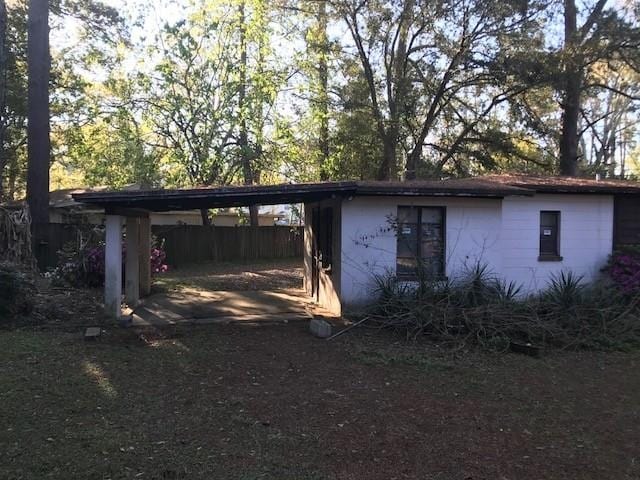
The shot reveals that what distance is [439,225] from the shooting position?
11.2 m

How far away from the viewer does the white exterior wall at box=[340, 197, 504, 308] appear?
10.7 m

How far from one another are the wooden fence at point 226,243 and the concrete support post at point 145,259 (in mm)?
6312

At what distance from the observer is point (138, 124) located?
71.9 feet

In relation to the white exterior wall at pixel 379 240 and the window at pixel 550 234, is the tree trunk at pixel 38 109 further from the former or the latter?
the window at pixel 550 234

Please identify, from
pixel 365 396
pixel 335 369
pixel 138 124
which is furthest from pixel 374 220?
pixel 138 124

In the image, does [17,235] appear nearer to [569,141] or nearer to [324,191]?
[324,191]

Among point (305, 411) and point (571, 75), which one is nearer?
point (305, 411)

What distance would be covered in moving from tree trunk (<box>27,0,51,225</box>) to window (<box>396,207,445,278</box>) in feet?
38.2

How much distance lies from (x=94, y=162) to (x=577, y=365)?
840 inches

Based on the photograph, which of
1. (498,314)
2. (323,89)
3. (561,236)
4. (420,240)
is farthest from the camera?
(323,89)

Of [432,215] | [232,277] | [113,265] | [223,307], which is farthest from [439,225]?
[232,277]

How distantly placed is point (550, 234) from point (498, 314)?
473 centimetres

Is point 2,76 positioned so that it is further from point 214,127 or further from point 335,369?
point 335,369

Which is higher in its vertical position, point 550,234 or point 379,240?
point 550,234
